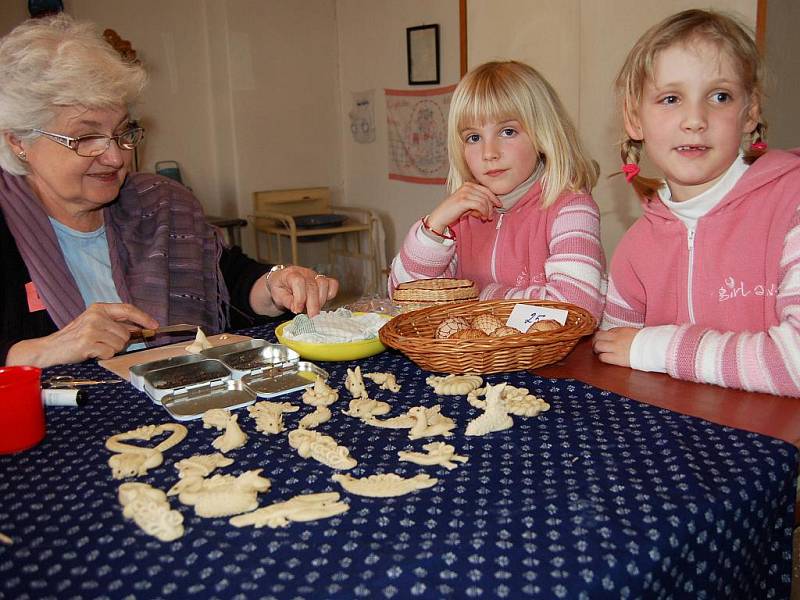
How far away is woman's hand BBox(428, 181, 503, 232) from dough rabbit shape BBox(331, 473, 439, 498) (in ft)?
3.28

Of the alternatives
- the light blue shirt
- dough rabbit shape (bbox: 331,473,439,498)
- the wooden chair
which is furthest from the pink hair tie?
the wooden chair

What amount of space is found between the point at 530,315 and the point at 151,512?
78cm

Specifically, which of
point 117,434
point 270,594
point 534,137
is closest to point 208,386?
point 117,434

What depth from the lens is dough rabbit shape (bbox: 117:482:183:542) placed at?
688 mm

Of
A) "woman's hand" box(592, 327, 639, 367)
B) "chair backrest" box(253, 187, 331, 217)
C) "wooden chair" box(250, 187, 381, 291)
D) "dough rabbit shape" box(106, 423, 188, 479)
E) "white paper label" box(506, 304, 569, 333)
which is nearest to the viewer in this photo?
"dough rabbit shape" box(106, 423, 188, 479)

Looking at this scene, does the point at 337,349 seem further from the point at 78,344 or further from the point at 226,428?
the point at 78,344

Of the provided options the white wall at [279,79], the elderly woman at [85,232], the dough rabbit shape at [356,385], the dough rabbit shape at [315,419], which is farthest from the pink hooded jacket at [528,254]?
the white wall at [279,79]

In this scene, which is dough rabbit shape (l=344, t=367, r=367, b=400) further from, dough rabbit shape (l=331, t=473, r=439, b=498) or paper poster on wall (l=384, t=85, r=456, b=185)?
paper poster on wall (l=384, t=85, r=456, b=185)

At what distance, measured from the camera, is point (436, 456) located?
83 centimetres

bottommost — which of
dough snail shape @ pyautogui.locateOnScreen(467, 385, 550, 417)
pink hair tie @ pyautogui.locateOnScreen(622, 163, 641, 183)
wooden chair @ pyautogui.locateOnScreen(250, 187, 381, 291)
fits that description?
wooden chair @ pyautogui.locateOnScreen(250, 187, 381, 291)

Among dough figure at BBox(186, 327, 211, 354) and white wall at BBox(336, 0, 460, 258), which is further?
white wall at BBox(336, 0, 460, 258)

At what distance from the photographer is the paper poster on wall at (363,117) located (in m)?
4.76

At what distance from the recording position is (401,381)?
1147 mm

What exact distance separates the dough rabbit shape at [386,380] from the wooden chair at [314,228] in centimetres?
330
